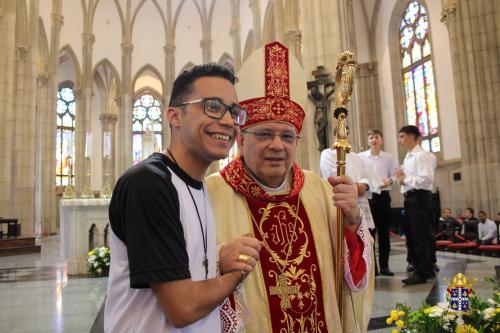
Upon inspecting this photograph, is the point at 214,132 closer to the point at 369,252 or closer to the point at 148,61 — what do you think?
the point at 369,252

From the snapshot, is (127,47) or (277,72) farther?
(127,47)

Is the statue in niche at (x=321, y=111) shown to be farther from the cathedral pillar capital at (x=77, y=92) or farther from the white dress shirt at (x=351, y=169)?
the cathedral pillar capital at (x=77, y=92)

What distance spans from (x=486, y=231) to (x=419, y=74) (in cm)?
847

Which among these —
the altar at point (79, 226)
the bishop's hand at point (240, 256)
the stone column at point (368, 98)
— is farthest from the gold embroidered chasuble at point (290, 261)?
the stone column at point (368, 98)

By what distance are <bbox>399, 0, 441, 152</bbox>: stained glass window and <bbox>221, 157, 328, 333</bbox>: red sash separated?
14422mm

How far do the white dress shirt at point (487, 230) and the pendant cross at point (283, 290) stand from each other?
8187mm

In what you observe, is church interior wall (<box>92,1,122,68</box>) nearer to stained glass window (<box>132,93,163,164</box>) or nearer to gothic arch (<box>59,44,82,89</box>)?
gothic arch (<box>59,44,82,89</box>)

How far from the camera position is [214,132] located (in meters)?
1.13

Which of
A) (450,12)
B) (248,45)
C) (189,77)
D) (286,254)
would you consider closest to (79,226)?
(286,254)

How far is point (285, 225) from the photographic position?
5.98 feet

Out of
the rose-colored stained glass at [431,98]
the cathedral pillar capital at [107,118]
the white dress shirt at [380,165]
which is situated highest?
the cathedral pillar capital at [107,118]

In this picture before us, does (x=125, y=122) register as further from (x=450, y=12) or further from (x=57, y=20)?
(x=450, y=12)

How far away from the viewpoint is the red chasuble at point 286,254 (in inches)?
66.6

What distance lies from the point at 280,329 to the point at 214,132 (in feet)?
3.01
